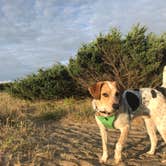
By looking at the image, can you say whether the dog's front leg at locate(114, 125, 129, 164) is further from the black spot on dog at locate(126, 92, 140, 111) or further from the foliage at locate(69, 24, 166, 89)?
the foliage at locate(69, 24, 166, 89)

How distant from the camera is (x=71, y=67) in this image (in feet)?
50.6

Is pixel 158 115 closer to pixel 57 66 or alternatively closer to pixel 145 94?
pixel 145 94

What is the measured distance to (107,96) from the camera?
638 cm

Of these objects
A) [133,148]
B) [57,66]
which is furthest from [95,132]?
[57,66]

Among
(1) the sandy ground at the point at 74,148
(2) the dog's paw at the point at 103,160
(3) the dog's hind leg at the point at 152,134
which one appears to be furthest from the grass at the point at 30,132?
(3) the dog's hind leg at the point at 152,134

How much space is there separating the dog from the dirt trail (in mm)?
433

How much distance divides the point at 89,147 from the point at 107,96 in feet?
5.81

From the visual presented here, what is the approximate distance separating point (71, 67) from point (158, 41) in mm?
3713

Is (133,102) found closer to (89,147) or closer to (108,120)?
(108,120)

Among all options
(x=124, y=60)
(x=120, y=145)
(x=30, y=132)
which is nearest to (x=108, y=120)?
(x=120, y=145)

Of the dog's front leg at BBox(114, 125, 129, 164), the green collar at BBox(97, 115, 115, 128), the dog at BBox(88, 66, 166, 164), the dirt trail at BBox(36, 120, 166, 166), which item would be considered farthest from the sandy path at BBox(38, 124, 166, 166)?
the green collar at BBox(97, 115, 115, 128)

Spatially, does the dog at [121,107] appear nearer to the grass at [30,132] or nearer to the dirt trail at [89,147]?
the dirt trail at [89,147]

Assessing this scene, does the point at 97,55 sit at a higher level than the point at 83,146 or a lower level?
higher

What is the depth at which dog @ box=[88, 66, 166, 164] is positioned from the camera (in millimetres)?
6410
